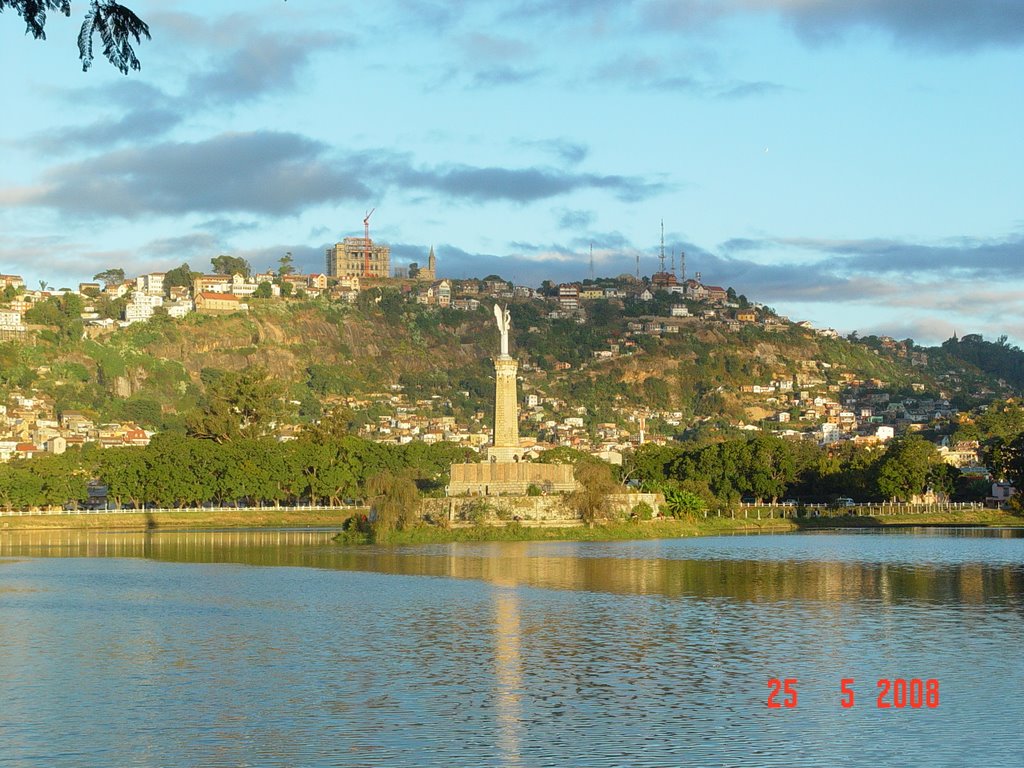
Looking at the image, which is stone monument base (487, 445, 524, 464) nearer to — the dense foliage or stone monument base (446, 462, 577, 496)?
stone monument base (446, 462, 577, 496)

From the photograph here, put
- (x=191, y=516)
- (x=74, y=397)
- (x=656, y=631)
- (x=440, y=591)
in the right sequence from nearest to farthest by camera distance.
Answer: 1. (x=656, y=631)
2. (x=440, y=591)
3. (x=191, y=516)
4. (x=74, y=397)

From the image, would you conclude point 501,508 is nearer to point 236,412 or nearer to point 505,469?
point 505,469

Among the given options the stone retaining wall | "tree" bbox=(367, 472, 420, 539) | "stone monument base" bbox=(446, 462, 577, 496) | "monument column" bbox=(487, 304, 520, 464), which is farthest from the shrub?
"tree" bbox=(367, 472, 420, 539)

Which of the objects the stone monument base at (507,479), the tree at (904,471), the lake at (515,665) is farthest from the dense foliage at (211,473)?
the lake at (515,665)

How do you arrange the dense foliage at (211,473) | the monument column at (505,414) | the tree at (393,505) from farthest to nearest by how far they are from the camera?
the dense foliage at (211,473) → the monument column at (505,414) → the tree at (393,505)

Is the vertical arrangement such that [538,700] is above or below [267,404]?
below

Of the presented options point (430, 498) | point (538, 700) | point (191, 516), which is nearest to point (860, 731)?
point (538, 700)

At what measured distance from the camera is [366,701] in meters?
28.5

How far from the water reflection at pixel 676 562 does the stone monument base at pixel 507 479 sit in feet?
20.1

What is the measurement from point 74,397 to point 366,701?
177 metres

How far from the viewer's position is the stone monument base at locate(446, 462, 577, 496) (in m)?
80.1

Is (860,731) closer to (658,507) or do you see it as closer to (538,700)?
(538,700)
